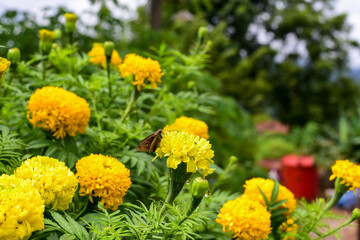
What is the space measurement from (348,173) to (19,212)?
2.32 ft

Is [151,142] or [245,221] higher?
[151,142]

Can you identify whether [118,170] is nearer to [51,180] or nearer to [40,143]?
[51,180]

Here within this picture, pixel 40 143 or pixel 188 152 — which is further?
pixel 40 143

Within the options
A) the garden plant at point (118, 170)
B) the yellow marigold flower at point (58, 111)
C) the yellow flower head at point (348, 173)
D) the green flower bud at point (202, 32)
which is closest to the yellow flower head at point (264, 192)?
the garden plant at point (118, 170)

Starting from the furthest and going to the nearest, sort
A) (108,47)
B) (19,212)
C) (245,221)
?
(108,47)
(245,221)
(19,212)

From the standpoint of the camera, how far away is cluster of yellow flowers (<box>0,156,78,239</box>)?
0.52m

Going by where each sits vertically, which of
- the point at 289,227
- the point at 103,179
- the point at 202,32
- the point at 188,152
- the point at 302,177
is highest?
the point at 202,32

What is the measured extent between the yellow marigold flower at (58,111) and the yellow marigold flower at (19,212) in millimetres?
300

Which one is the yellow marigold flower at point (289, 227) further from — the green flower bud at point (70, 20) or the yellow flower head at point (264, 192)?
the green flower bud at point (70, 20)

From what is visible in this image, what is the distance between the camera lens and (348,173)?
2.94ft

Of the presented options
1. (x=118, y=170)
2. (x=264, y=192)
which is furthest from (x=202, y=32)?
(x=118, y=170)

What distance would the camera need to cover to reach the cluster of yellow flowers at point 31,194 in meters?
0.52

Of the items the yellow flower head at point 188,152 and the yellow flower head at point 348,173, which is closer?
the yellow flower head at point 188,152

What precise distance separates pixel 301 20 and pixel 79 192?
1415cm
